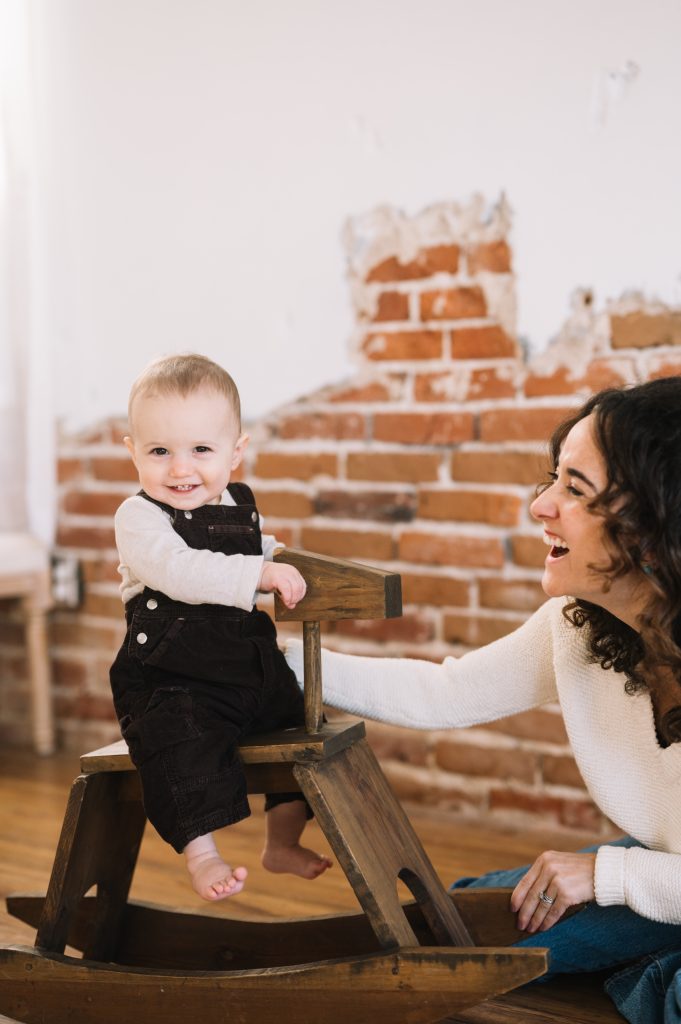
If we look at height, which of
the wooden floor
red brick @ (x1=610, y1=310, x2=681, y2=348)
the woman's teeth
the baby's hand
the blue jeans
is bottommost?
the wooden floor

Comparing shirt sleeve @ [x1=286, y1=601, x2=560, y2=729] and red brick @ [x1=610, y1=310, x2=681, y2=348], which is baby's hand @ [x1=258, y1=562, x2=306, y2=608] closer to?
shirt sleeve @ [x1=286, y1=601, x2=560, y2=729]

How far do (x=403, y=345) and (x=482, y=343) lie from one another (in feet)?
0.63

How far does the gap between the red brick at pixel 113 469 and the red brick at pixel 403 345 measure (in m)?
0.74

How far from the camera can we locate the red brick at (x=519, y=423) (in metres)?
2.31

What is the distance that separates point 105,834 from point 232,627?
0.36 meters

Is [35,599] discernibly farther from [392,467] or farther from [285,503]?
[392,467]

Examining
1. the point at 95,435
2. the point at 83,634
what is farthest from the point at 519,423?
the point at 83,634

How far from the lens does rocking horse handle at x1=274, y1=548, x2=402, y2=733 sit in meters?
1.39

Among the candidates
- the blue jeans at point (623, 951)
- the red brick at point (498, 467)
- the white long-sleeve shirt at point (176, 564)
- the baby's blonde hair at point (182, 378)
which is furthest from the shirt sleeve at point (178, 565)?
the red brick at point (498, 467)

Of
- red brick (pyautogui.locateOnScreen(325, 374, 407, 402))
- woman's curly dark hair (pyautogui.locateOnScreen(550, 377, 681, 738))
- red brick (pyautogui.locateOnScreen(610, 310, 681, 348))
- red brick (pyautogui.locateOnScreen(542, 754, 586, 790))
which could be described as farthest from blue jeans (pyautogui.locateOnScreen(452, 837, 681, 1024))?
red brick (pyautogui.locateOnScreen(325, 374, 407, 402))

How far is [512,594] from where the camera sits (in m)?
2.38

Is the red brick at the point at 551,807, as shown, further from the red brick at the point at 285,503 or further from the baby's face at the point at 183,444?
the baby's face at the point at 183,444

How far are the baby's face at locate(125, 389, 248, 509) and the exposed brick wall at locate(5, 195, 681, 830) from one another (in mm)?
943

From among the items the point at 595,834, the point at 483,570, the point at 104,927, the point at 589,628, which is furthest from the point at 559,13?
the point at 104,927
